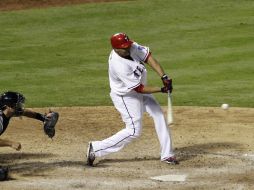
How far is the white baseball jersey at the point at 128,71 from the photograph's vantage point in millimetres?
9523

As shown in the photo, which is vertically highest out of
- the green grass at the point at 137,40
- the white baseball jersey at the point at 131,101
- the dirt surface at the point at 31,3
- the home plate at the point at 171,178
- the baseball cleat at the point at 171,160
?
the white baseball jersey at the point at 131,101

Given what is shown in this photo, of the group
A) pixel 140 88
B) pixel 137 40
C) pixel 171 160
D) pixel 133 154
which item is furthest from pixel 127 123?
pixel 137 40

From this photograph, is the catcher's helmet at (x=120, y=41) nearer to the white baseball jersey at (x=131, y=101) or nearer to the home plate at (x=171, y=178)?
the white baseball jersey at (x=131, y=101)

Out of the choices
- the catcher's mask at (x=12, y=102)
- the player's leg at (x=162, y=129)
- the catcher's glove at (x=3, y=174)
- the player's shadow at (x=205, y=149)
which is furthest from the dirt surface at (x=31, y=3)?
the catcher's glove at (x=3, y=174)

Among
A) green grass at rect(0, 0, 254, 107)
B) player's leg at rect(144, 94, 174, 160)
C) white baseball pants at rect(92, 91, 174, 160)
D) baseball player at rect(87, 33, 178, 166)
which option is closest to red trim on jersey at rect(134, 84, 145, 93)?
baseball player at rect(87, 33, 178, 166)

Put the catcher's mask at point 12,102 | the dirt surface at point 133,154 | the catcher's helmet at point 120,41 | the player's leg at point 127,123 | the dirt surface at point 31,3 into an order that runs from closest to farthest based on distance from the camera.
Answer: the dirt surface at point 133,154 < the catcher's mask at point 12,102 < the catcher's helmet at point 120,41 < the player's leg at point 127,123 < the dirt surface at point 31,3

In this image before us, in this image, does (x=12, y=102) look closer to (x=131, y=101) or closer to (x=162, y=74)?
(x=131, y=101)

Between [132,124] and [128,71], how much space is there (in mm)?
797

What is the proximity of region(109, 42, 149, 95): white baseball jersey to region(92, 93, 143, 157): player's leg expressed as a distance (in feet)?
0.51

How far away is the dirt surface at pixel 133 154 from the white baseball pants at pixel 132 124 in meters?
0.27

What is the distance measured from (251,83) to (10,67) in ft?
22.2

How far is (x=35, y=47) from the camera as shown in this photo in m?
21.7

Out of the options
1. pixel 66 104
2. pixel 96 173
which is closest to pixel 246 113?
pixel 66 104

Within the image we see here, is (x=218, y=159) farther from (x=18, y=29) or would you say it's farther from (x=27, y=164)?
(x=18, y=29)
